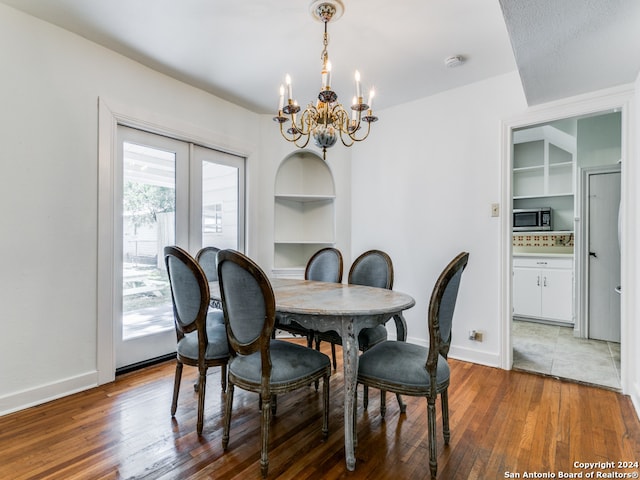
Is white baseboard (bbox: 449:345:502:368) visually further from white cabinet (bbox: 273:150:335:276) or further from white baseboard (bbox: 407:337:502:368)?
white cabinet (bbox: 273:150:335:276)

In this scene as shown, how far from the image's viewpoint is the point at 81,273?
96.6 inches

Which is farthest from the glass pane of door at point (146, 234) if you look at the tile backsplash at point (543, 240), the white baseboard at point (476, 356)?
the tile backsplash at point (543, 240)

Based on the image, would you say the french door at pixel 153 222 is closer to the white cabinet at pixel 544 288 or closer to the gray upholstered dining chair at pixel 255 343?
the gray upholstered dining chair at pixel 255 343

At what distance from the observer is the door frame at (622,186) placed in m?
2.43

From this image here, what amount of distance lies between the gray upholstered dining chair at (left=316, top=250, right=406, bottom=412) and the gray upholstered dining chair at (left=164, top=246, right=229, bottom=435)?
805mm

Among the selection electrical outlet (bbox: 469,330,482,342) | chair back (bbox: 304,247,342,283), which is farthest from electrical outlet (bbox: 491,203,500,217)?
chair back (bbox: 304,247,342,283)

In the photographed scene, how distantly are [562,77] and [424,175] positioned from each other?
1324mm

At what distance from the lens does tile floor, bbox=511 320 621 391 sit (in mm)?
2768

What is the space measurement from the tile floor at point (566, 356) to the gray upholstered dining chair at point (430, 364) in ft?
5.52

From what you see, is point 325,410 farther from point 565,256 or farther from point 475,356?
point 565,256

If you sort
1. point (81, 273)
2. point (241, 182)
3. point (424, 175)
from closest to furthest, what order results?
point (81, 273) → point (424, 175) → point (241, 182)

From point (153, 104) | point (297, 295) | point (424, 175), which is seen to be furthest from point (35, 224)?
point (424, 175)

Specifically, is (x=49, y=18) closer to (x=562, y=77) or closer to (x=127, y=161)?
(x=127, y=161)

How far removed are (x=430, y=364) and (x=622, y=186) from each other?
2.15 metres
